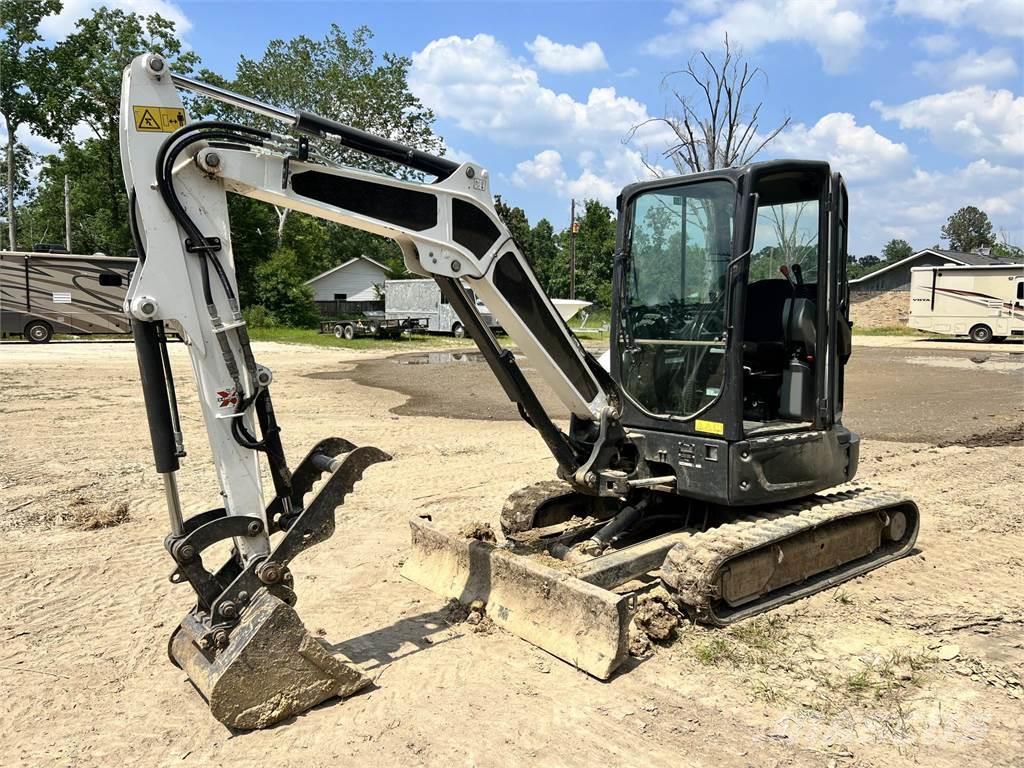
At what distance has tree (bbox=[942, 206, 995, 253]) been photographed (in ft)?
289

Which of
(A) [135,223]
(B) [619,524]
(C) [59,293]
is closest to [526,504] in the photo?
(B) [619,524]

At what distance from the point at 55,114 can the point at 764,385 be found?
140ft

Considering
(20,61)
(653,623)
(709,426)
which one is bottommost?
(653,623)

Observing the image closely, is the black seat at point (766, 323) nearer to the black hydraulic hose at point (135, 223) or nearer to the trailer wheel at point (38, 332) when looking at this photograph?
the black hydraulic hose at point (135, 223)

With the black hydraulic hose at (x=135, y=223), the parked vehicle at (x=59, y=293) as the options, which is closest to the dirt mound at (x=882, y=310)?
the parked vehicle at (x=59, y=293)

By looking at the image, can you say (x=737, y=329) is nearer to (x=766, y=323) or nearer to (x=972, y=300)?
(x=766, y=323)

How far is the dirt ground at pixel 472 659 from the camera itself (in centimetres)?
360

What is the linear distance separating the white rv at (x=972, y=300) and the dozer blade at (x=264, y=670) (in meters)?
33.3

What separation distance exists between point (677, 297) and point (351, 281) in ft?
163

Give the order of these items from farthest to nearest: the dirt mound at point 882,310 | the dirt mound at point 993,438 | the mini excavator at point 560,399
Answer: the dirt mound at point 882,310 → the dirt mound at point 993,438 → the mini excavator at point 560,399

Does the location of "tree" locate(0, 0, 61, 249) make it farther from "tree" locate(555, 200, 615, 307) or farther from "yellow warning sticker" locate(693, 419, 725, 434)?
"yellow warning sticker" locate(693, 419, 725, 434)

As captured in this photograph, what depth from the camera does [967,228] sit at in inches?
3529

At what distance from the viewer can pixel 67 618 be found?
5.03 m

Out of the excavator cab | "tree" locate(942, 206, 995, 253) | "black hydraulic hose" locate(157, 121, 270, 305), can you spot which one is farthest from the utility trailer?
"tree" locate(942, 206, 995, 253)
